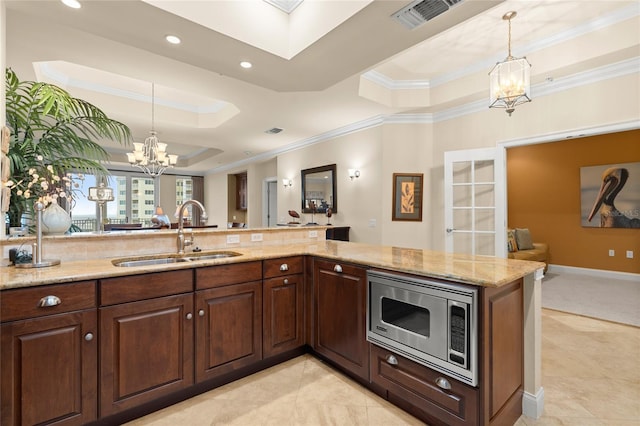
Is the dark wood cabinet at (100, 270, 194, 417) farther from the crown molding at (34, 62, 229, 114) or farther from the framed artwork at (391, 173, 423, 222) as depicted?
the framed artwork at (391, 173, 423, 222)

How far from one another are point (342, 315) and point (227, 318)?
82 centimetres

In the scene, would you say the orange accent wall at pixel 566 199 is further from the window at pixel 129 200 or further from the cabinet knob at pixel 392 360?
the window at pixel 129 200

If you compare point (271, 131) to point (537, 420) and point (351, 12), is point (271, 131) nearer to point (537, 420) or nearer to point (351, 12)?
point (351, 12)

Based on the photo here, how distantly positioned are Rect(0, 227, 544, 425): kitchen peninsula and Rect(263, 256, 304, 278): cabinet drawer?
11mm

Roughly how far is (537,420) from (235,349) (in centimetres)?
193

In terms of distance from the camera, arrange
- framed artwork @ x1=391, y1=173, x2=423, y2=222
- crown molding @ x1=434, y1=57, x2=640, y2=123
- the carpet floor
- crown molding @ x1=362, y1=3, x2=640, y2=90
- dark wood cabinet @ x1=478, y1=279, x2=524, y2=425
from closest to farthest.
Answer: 1. dark wood cabinet @ x1=478, y1=279, x2=524, y2=425
2. crown molding @ x1=362, y1=3, x2=640, y2=90
3. crown molding @ x1=434, y1=57, x2=640, y2=123
4. the carpet floor
5. framed artwork @ x1=391, y1=173, x2=423, y2=222

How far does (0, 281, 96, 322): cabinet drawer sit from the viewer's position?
4.52 feet

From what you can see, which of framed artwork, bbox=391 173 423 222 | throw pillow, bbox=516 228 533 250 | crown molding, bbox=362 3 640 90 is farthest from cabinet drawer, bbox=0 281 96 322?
throw pillow, bbox=516 228 533 250

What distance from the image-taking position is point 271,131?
561 centimetres

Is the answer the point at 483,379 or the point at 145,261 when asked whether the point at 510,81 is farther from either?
the point at 145,261

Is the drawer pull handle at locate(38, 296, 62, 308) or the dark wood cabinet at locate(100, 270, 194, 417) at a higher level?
the drawer pull handle at locate(38, 296, 62, 308)

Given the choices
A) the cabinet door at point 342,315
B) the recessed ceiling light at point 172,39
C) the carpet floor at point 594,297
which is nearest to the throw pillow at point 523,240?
the carpet floor at point 594,297

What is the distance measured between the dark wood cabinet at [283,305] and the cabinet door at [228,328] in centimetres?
7

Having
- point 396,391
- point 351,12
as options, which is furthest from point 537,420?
point 351,12
